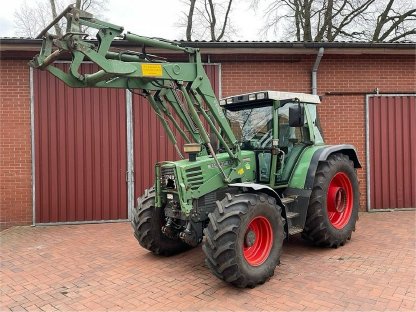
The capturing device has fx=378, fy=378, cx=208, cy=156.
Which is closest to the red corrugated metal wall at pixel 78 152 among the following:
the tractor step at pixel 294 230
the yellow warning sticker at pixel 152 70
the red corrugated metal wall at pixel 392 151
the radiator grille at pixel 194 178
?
the radiator grille at pixel 194 178

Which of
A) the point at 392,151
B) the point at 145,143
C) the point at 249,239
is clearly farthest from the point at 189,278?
the point at 392,151

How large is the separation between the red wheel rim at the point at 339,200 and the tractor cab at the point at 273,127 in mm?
786

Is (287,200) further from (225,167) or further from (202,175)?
(202,175)

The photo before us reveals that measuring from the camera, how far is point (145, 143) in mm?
8016

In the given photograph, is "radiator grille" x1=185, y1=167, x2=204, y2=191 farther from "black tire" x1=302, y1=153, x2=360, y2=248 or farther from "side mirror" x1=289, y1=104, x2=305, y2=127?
"black tire" x1=302, y1=153, x2=360, y2=248

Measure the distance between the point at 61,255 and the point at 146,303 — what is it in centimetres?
240

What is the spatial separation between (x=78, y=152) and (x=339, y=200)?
5.15 metres

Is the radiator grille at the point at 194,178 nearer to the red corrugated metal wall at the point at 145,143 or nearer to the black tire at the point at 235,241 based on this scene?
the black tire at the point at 235,241

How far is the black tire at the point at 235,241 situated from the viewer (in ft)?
13.1

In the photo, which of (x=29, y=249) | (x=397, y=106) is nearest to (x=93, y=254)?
(x=29, y=249)

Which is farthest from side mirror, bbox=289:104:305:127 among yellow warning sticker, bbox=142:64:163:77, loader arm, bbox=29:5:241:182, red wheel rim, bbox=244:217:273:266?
yellow warning sticker, bbox=142:64:163:77

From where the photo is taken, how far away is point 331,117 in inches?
332

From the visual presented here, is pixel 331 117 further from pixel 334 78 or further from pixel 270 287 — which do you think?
pixel 270 287

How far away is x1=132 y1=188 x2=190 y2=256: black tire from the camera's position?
16.8ft
